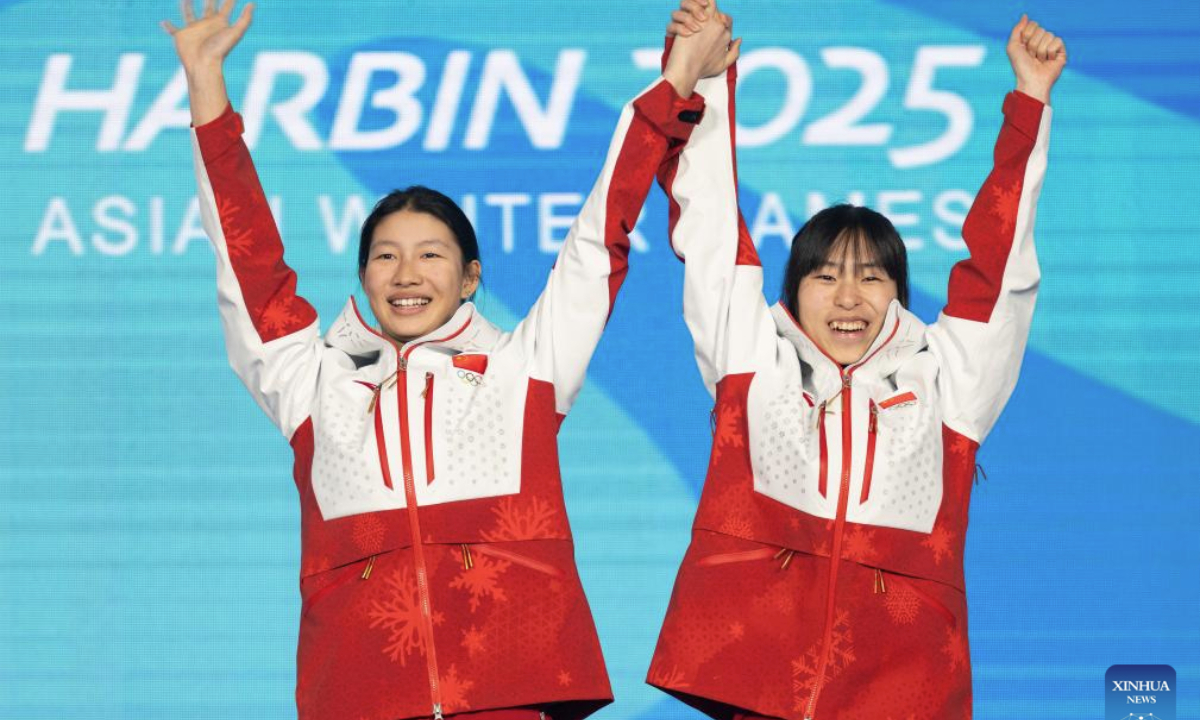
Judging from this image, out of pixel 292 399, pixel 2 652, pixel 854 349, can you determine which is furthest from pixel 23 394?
pixel 854 349

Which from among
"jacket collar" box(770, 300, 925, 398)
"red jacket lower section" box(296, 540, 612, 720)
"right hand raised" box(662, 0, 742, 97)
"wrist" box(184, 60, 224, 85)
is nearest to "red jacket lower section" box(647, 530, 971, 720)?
"red jacket lower section" box(296, 540, 612, 720)

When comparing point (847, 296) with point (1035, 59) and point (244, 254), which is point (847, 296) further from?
point (244, 254)

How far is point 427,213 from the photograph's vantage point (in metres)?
2.60

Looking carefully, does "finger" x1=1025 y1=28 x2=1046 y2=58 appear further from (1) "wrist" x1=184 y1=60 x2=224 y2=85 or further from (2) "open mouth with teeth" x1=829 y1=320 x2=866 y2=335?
(1) "wrist" x1=184 y1=60 x2=224 y2=85

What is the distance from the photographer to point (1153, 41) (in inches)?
135

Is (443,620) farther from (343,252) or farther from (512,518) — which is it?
(343,252)

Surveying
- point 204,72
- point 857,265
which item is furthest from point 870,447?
point 204,72

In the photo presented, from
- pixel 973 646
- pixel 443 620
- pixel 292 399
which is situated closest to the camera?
pixel 443 620

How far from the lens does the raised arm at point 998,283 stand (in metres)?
2.49

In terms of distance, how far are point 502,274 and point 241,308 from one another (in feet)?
3.08

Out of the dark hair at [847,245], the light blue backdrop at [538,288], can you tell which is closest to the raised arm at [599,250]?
the dark hair at [847,245]

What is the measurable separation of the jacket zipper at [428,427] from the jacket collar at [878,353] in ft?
1.57

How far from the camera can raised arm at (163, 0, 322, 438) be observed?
250cm

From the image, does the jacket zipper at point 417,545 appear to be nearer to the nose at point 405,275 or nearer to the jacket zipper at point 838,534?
the nose at point 405,275
